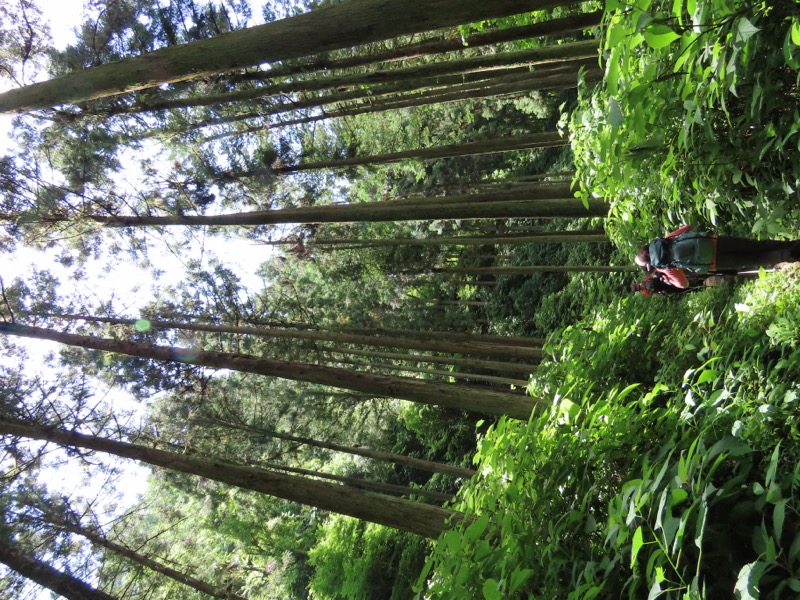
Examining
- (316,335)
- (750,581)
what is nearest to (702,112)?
(750,581)

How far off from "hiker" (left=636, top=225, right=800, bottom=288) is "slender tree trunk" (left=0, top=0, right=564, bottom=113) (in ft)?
6.69

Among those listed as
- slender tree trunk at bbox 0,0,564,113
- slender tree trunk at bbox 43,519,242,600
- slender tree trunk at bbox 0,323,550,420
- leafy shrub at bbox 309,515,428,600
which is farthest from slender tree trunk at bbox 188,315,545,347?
slender tree trunk at bbox 0,0,564,113

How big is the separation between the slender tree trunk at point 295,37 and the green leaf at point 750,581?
11.7ft

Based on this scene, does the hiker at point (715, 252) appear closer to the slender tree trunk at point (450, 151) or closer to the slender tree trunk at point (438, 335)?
the slender tree trunk at point (450, 151)

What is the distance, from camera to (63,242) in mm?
9602

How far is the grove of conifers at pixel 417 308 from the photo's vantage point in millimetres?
2549

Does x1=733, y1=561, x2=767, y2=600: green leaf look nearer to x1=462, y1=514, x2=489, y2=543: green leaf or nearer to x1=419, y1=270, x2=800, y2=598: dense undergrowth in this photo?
x1=419, y1=270, x2=800, y2=598: dense undergrowth

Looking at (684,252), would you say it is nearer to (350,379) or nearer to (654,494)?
(654,494)

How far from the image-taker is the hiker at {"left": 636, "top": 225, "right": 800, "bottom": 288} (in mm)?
4055

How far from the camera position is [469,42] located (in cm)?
750

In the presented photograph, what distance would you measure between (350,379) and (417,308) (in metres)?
13.0

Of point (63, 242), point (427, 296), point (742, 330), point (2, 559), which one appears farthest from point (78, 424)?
point (427, 296)

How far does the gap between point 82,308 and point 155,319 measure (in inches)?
52.5

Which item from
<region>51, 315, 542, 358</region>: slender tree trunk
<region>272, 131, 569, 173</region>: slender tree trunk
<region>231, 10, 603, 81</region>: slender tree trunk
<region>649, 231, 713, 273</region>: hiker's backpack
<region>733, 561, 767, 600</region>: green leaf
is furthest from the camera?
<region>272, 131, 569, 173</region>: slender tree trunk
